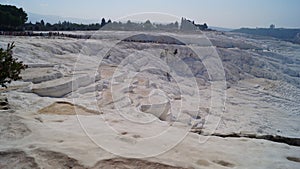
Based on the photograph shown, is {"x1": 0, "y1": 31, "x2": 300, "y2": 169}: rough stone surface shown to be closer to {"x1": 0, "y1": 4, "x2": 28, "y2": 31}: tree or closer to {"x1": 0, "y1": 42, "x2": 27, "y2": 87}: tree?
{"x1": 0, "y1": 42, "x2": 27, "y2": 87}: tree

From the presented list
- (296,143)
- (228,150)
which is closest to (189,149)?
(228,150)

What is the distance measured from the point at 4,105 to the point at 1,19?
34.5 metres

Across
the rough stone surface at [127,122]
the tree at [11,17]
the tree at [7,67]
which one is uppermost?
the tree at [11,17]

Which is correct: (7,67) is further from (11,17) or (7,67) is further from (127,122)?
(11,17)

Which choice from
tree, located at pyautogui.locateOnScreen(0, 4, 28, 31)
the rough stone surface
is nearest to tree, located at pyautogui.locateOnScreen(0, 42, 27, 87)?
the rough stone surface

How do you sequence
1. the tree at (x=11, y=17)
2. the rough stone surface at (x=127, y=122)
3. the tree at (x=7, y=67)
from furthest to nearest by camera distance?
1. the tree at (x=11, y=17)
2. the tree at (x=7, y=67)
3. the rough stone surface at (x=127, y=122)

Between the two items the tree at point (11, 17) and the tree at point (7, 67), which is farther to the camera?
the tree at point (11, 17)

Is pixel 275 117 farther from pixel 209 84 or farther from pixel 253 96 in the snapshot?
pixel 209 84

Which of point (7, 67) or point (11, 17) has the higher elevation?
point (11, 17)

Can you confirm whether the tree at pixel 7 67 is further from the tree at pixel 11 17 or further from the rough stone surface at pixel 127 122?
the tree at pixel 11 17

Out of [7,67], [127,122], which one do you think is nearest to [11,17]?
[7,67]

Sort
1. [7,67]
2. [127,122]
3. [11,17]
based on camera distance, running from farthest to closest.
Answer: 1. [11,17]
2. [7,67]
3. [127,122]

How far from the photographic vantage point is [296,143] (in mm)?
6676

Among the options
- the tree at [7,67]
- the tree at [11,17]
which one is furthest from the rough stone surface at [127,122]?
the tree at [11,17]
